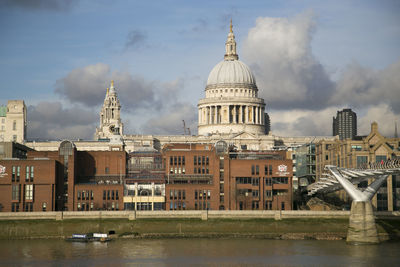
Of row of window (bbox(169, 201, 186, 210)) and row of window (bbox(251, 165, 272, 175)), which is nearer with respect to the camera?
row of window (bbox(169, 201, 186, 210))

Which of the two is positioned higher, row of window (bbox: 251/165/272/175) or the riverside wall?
row of window (bbox: 251/165/272/175)

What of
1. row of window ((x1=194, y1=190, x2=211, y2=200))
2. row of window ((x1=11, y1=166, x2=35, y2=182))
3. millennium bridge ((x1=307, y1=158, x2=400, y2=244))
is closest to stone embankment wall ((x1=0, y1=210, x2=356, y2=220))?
row of window ((x1=11, y1=166, x2=35, y2=182))

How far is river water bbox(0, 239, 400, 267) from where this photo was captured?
3450 inches

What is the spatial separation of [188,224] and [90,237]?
1353cm

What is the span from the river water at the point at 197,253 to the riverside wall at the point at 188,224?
4.23 meters

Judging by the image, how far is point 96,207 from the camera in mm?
128500

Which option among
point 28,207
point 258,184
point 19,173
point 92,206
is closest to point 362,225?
point 258,184

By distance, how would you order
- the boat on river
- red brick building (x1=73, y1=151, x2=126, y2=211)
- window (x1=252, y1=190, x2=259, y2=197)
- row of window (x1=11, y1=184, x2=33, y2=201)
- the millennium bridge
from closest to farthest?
1. the millennium bridge
2. the boat on river
3. row of window (x1=11, y1=184, x2=33, y2=201)
4. red brick building (x1=73, y1=151, x2=126, y2=211)
5. window (x1=252, y1=190, x2=259, y2=197)

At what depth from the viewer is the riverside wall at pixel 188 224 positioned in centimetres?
11306

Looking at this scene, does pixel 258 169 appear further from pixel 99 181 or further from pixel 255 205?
pixel 99 181

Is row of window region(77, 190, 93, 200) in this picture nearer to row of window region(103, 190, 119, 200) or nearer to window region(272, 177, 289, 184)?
row of window region(103, 190, 119, 200)

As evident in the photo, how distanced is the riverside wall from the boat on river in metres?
3.92

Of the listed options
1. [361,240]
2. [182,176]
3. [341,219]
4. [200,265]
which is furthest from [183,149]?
[200,265]

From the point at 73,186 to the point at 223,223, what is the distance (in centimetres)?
2755
